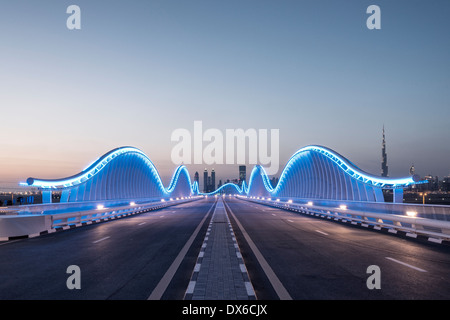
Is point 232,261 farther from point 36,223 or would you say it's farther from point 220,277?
point 36,223

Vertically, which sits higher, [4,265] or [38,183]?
[38,183]

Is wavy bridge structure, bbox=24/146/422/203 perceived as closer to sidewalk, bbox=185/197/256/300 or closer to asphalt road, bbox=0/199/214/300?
asphalt road, bbox=0/199/214/300

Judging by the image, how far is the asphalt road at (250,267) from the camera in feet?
22.6

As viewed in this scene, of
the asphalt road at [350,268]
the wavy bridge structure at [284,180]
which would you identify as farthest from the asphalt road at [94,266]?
the wavy bridge structure at [284,180]

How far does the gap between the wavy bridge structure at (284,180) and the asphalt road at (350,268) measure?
15.7 m

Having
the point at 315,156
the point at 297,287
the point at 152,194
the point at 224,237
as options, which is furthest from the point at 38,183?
the point at 152,194

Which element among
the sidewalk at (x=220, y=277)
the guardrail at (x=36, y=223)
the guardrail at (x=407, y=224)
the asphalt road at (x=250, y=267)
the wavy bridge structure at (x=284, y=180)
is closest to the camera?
the sidewalk at (x=220, y=277)

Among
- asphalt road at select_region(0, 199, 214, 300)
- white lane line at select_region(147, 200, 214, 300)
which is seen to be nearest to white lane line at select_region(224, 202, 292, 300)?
white lane line at select_region(147, 200, 214, 300)

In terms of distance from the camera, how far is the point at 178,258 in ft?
34.9

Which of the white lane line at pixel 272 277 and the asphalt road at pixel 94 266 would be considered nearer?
the white lane line at pixel 272 277

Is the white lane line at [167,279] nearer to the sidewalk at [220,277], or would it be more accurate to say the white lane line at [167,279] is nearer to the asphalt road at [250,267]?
the asphalt road at [250,267]

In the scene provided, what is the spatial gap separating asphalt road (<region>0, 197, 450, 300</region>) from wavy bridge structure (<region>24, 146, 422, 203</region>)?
602 inches

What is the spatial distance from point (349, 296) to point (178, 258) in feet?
17.7
